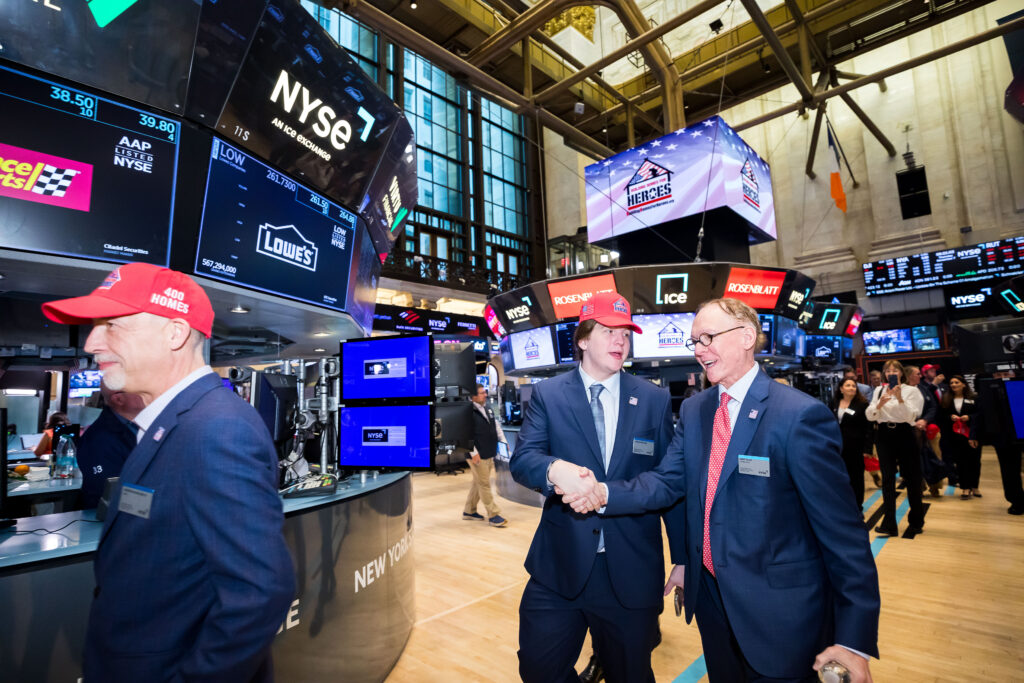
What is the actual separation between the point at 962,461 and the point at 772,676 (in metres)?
7.99

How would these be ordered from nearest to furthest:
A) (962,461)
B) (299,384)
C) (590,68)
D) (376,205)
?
1. (299,384)
2. (376,205)
3. (962,461)
4. (590,68)

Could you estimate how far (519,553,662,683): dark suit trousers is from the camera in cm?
180

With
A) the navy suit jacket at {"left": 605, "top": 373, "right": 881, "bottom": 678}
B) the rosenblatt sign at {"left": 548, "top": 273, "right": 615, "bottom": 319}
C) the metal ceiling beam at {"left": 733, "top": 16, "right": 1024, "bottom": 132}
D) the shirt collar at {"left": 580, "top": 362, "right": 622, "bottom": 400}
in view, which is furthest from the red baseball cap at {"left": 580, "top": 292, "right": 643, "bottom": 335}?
the metal ceiling beam at {"left": 733, "top": 16, "right": 1024, "bottom": 132}

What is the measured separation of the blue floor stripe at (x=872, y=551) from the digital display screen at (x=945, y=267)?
8.69 metres

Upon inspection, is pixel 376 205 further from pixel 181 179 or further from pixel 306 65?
pixel 181 179

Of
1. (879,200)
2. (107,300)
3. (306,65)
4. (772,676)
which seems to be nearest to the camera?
(107,300)

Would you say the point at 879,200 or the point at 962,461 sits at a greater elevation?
the point at 879,200

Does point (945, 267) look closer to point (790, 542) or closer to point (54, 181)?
point (790, 542)

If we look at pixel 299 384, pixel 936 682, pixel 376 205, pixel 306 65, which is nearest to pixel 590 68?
pixel 376 205

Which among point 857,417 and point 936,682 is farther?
point 857,417

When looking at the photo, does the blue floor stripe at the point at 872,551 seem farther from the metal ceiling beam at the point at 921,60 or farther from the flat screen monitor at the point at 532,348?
the metal ceiling beam at the point at 921,60

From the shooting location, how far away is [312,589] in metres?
2.58

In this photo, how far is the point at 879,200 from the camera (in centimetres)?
1650

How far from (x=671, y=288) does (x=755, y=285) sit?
1.85 m
